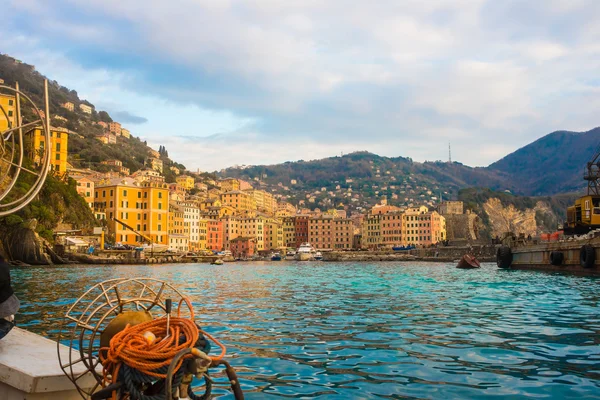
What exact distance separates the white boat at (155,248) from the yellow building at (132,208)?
7.78 ft

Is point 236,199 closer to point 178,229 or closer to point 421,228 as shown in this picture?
point 178,229

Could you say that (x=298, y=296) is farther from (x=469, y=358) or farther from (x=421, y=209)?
(x=421, y=209)

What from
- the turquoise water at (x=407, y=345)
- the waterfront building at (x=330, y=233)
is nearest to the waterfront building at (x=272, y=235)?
the waterfront building at (x=330, y=233)

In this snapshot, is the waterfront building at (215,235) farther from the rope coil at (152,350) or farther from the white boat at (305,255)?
the rope coil at (152,350)

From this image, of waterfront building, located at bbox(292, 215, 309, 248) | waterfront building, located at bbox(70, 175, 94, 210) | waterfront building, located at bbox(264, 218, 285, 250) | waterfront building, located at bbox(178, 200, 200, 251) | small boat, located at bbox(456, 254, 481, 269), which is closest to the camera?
small boat, located at bbox(456, 254, 481, 269)

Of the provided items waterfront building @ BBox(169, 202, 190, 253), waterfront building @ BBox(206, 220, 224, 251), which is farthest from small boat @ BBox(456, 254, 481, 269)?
waterfront building @ BBox(206, 220, 224, 251)

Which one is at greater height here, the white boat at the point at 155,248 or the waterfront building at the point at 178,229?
the waterfront building at the point at 178,229

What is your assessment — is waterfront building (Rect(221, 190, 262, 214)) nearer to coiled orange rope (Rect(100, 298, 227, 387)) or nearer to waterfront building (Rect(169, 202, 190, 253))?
waterfront building (Rect(169, 202, 190, 253))

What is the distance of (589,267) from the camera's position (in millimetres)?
35844

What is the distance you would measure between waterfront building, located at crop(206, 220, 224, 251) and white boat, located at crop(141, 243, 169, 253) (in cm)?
4333

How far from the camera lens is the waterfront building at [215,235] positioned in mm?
146000

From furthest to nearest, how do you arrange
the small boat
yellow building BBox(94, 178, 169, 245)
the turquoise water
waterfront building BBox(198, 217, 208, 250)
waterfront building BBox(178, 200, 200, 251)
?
waterfront building BBox(198, 217, 208, 250)
waterfront building BBox(178, 200, 200, 251)
yellow building BBox(94, 178, 169, 245)
the small boat
the turquoise water

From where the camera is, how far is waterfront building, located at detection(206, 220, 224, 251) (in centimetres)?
14600

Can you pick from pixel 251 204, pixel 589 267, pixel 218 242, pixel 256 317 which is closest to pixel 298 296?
pixel 256 317
